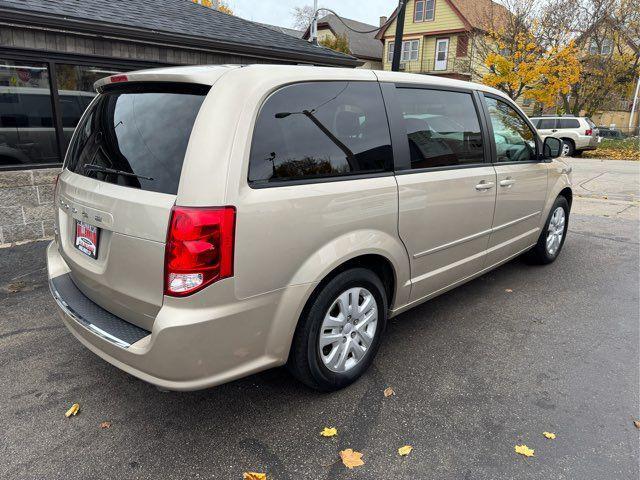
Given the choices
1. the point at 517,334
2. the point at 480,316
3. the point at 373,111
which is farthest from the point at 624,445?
the point at 373,111

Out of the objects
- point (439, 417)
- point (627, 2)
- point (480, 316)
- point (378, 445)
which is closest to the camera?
point (378, 445)

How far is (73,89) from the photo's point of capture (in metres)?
5.97

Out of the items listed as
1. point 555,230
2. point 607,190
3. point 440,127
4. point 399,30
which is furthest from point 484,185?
point 607,190

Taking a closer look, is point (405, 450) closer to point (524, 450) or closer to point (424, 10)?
point (524, 450)

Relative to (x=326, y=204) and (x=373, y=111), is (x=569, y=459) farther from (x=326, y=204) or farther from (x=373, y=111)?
(x=373, y=111)

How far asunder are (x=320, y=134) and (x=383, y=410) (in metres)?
1.61

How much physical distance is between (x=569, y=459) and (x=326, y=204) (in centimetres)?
178

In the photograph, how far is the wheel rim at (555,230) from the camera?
5.00 m

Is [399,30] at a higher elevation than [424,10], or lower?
lower

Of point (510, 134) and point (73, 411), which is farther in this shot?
point (510, 134)

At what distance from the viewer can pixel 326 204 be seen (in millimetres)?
2389

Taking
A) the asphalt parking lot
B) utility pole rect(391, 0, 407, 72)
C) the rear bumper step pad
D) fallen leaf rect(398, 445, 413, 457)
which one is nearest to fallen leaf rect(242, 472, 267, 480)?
the asphalt parking lot

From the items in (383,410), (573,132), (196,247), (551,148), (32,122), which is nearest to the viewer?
(196,247)

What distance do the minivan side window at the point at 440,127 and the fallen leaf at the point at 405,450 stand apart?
65.6 inches
